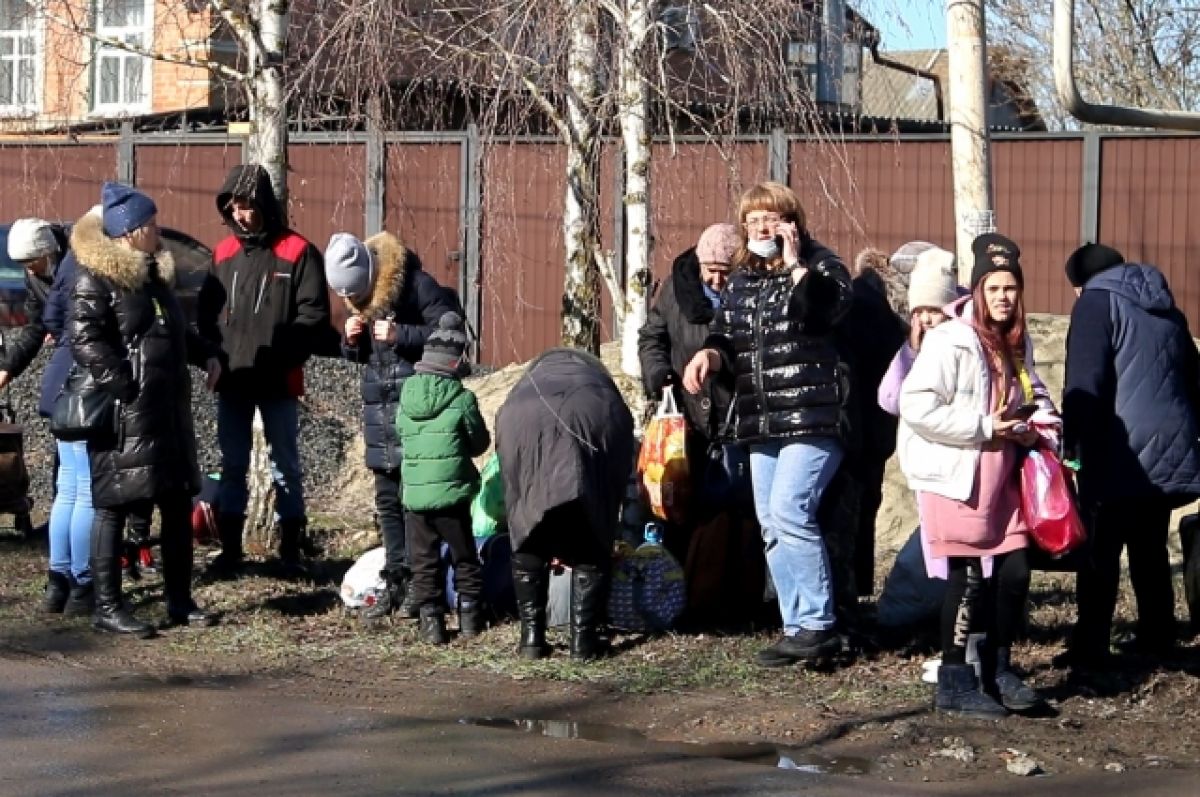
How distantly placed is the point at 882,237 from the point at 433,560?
9646mm

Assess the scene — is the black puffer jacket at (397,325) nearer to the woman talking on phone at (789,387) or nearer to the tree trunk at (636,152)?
the tree trunk at (636,152)

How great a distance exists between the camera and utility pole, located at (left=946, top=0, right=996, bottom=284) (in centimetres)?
846

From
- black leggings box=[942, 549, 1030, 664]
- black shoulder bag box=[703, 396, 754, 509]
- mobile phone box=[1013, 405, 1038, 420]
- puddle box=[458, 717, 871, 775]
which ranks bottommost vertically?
puddle box=[458, 717, 871, 775]

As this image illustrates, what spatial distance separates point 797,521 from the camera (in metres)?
7.73

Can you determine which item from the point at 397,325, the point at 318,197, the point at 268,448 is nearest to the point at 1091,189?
the point at 318,197

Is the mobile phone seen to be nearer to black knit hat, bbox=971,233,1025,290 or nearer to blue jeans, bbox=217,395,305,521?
black knit hat, bbox=971,233,1025,290

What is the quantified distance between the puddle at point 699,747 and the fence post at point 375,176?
4.02 metres

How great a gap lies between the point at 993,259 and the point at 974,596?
1208mm

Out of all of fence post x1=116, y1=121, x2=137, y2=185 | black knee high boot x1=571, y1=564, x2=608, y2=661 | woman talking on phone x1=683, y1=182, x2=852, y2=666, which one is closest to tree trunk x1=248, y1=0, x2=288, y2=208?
black knee high boot x1=571, y1=564, x2=608, y2=661

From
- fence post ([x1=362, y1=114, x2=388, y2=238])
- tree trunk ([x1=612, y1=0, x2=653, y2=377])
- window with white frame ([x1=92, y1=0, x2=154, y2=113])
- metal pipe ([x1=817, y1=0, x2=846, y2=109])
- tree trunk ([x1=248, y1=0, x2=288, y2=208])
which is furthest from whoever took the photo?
window with white frame ([x1=92, y1=0, x2=154, y2=113])

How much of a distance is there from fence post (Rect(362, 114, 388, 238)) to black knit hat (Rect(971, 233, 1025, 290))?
3.97 metres

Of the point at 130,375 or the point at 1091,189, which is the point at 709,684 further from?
the point at 1091,189

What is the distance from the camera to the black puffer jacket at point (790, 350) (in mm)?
7629

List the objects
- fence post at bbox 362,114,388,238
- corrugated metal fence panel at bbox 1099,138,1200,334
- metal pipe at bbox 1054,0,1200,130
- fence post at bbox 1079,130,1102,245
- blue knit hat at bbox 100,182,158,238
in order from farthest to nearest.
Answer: fence post at bbox 1079,130,1102,245 < corrugated metal fence panel at bbox 1099,138,1200,334 < fence post at bbox 362,114,388,238 < blue knit hat at bbox 100,182,158,238 < metal pipe at bbox 1054,0,1200,130
